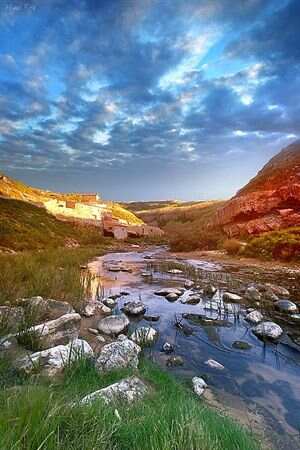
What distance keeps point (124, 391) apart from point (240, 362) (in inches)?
132

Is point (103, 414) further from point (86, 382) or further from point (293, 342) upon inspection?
point (293, 342)

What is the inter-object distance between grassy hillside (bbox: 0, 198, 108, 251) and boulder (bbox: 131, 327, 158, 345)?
18.0 meters

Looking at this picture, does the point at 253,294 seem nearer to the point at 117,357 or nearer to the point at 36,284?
the point at 36,284

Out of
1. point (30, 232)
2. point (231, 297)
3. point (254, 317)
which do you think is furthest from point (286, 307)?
point (30, 232)

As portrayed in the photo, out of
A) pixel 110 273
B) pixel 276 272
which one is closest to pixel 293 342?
pixel 276 272

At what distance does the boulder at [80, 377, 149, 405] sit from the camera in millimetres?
3771

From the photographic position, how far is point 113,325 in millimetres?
8000

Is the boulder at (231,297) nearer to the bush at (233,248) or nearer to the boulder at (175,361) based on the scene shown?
the boulder at (175,361)

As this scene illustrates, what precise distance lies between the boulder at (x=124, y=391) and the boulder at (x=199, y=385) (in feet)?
3.47

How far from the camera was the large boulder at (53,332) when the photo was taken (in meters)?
6.06

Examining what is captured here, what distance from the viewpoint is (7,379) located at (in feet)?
13.5

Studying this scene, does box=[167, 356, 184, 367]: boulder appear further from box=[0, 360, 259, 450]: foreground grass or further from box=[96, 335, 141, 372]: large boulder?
box=[0, 360, 259, 450]: foreground grass

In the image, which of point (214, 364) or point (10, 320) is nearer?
point (214, 364)

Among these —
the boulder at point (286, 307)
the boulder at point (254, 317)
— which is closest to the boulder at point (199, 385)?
the boulder at point (254, 317)
